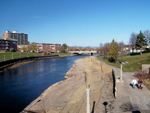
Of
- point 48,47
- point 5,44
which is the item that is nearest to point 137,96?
point 5,44

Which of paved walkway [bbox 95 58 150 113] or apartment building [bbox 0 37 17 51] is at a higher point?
apartment building [bbox 0 37 17 51]

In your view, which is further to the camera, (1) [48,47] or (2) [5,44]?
(1) [48,47]

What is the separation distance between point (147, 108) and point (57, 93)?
11.4 m

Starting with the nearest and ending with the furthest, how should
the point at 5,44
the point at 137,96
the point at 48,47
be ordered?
1. the point at 137,96
2. the point at 5,44
3. the point at 48,47

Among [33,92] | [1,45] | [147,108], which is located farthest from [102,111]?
[1,45]

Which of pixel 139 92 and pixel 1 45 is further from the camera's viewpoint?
pixel 1 45

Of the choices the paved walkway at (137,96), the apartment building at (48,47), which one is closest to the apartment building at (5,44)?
the apartment building at (48,47)

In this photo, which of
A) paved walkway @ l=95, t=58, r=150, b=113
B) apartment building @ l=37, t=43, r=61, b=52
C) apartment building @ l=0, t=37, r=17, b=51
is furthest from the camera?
apartment building @ l=37, t=43, r=61, b=52

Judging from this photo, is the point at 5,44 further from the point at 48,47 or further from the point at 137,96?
the point at 137,96

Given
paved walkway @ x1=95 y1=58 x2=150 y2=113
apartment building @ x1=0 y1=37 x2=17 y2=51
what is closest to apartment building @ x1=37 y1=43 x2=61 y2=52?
apartment building @ x1=0 y1=37 x2=17 y2=51

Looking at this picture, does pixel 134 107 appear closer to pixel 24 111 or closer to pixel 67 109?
pixel 67 109

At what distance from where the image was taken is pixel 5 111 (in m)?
14.9

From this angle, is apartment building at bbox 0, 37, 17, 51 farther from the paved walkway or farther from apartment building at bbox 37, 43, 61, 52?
the paved walkway

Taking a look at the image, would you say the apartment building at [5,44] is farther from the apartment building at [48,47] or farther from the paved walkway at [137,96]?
the paved walkway at [137,96]
